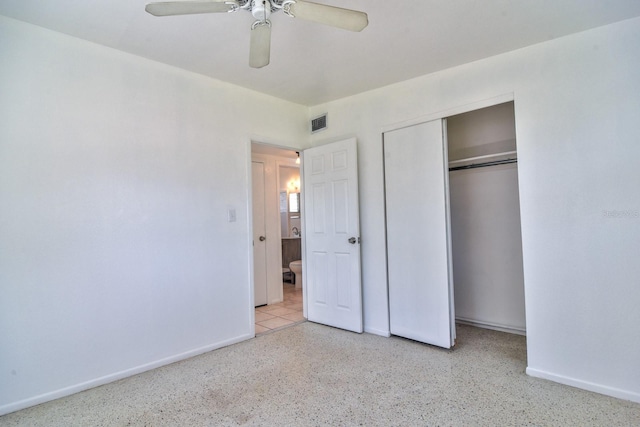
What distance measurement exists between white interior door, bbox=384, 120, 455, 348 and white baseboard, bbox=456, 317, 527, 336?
2.56 ft

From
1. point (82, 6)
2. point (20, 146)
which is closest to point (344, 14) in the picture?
point (82, 6)

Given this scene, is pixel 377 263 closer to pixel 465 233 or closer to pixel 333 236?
pixel 333 236

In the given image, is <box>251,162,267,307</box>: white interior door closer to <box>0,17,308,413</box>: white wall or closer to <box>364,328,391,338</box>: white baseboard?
<box>0,17,308,413</box>: white wall

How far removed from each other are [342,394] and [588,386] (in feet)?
5.48

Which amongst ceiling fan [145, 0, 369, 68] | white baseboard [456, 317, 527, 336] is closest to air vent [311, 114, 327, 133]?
ceiling fan [145, 0, 369, 68]

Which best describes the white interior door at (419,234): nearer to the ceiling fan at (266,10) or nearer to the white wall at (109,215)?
the white wall at (109,215)

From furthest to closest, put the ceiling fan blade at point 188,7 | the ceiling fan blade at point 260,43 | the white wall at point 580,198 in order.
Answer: the white wall at point 580,198 → the ceiling fan blade at point 260,43 → the ceiling fan blade at point 188,7

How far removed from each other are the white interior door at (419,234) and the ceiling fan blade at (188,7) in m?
2.05

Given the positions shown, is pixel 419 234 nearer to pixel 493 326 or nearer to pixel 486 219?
pixel 486 219

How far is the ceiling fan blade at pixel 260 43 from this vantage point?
5.86 ft

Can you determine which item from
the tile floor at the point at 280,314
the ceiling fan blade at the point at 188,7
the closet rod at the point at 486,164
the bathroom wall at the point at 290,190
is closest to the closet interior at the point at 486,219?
the closet rod at the point at 486,164

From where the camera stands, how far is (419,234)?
3189 millimetres

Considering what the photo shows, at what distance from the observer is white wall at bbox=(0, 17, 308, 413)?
2213mm

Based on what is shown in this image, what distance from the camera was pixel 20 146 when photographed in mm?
2223
